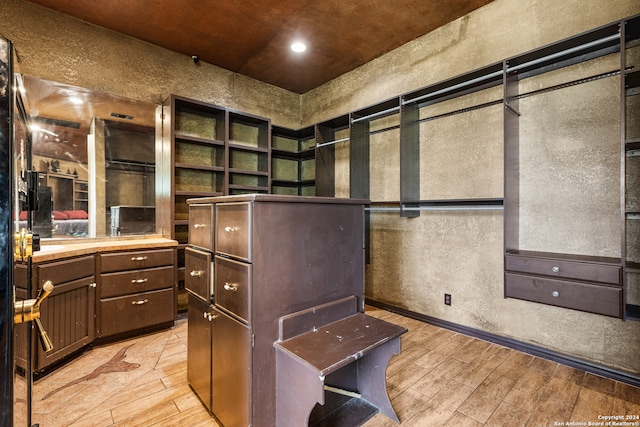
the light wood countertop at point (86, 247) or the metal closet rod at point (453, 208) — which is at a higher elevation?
Result: the metal closet rod at point (453, 208)

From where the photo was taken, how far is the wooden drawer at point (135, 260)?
2.67m

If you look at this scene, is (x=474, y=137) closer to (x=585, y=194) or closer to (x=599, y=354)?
(x=585, y=194)

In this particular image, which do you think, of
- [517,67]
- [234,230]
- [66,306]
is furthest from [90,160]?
[517,67]

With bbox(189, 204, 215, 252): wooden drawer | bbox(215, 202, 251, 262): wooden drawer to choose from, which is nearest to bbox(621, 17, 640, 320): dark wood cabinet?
bbox(215, 202, 251, 262): wooden drawer

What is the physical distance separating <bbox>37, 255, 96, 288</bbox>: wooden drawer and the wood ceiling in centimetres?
234

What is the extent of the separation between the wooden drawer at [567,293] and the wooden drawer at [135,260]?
3.06m

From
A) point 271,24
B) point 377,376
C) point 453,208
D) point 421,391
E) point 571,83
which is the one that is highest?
point 271,24

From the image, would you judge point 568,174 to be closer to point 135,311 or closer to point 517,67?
point 517,67

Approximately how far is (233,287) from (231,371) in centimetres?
43

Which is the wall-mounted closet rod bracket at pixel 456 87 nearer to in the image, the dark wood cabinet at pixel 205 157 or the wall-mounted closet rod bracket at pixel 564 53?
the wall-mounted closet rod bracket at pixel 564 53

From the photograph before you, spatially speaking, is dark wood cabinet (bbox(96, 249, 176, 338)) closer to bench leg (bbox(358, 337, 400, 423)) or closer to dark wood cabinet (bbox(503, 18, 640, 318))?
bench leg (bbox(358, 337, 400, 423))

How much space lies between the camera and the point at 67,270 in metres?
2.33

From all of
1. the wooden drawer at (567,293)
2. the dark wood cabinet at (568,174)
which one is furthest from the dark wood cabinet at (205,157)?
the wooden drawer at (567,293)

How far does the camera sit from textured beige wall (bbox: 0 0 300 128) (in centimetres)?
273
